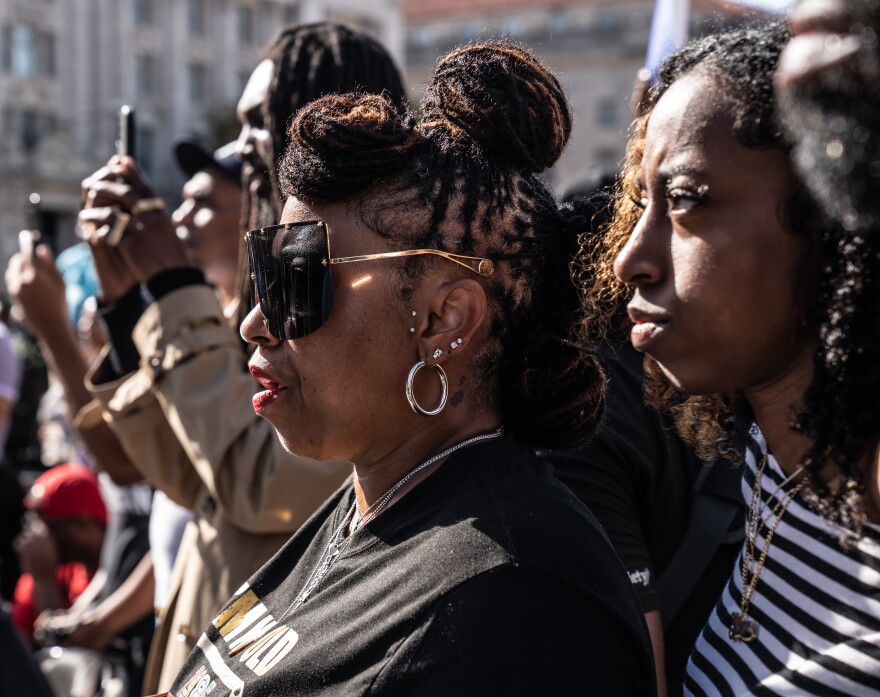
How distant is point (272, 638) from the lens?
170cm

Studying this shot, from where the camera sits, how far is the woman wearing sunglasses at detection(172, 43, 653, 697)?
5.11 feet

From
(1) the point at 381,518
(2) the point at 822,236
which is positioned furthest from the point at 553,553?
(2) the point at 822,236

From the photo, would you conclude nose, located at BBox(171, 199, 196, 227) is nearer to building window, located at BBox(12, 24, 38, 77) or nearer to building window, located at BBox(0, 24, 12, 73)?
building window, located at BBox(0, 24, 12, 73)

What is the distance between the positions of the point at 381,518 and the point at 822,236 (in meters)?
0.79

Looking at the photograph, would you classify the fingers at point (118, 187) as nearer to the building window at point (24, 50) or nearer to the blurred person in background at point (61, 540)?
the blurred person in background at point (61, 540)

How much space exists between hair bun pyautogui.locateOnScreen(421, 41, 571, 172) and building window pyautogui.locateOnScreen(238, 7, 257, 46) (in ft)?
183

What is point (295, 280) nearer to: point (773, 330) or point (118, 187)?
point (773, 330)

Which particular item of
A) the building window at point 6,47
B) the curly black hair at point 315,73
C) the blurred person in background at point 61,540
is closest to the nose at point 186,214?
the curly black hair at point 315,73

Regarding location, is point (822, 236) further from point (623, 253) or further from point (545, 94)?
point (545, 94)

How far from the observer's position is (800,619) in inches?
59.9

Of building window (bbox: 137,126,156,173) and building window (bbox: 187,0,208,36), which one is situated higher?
building window (bbox: 187,0,208,36)

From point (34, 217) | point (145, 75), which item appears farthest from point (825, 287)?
point (145, 75)

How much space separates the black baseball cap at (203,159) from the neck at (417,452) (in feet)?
5.59

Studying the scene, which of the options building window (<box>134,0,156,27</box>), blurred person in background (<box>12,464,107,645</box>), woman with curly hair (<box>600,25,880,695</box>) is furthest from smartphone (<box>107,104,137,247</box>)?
building window (<box>134,0,156,27</box>)
